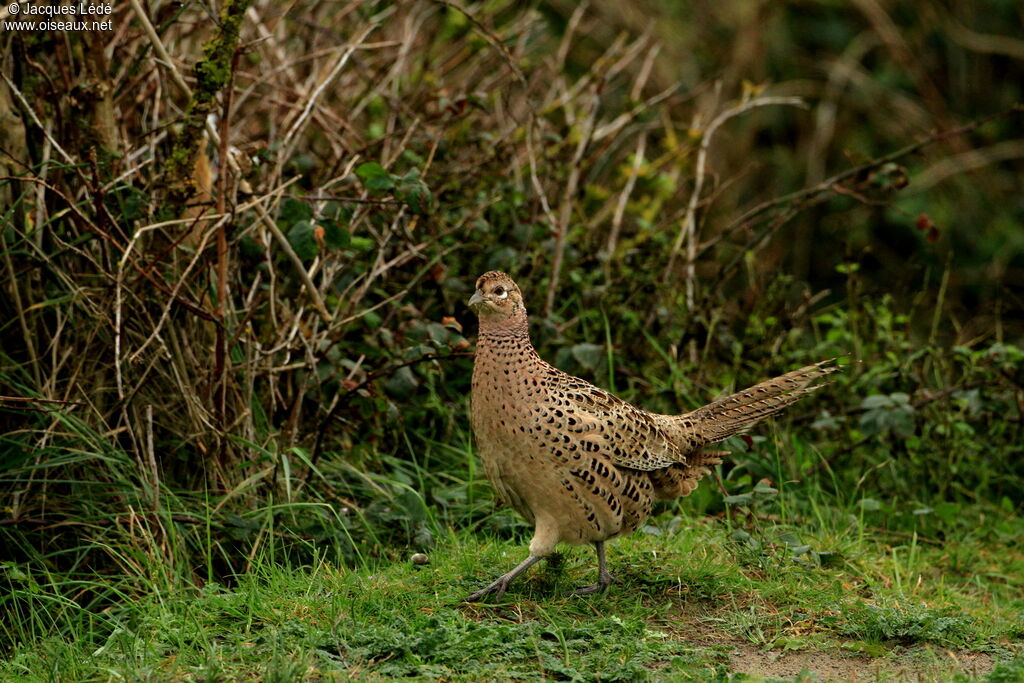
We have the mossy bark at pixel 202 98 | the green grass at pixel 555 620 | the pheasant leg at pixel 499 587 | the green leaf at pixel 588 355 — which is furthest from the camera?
the green leaf at pixel 588 355

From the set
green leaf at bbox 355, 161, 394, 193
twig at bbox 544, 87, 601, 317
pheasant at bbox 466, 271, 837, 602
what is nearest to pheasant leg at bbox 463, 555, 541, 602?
pheasant at bbox 466, 271, 837, 602

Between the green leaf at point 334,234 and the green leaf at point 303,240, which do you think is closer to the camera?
the green leaf at point 303,240

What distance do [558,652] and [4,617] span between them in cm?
214

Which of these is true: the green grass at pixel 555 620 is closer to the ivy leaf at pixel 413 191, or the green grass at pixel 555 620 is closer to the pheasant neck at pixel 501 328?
the pheasant neck at pixel 501 328

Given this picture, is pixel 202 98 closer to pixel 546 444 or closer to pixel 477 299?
pixel 477 299

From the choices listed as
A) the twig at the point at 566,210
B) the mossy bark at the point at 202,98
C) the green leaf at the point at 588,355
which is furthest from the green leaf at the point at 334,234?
the twig at the point at 566,210

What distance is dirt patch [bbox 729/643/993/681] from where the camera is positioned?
392 cm

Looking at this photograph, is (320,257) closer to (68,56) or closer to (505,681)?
Result: (68,56)

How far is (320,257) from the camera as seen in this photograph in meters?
5.60

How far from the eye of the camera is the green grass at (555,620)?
3854 mm

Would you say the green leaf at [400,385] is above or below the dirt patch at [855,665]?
above

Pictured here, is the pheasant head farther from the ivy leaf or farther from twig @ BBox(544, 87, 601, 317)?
twig @ BBox(544, 87, 601, 317)

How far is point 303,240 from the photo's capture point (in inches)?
195

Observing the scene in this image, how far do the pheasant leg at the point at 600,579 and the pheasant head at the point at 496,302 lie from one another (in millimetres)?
888
